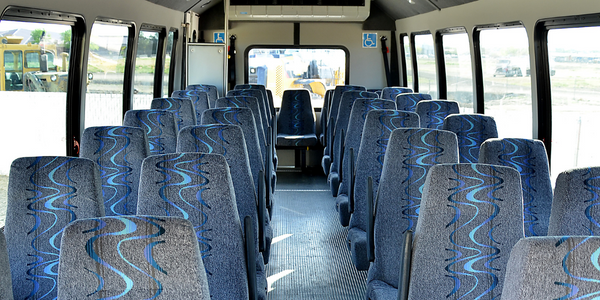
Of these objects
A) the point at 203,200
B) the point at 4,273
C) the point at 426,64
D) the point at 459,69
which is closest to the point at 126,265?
the point at 4,273

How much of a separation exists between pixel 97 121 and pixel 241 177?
344cm

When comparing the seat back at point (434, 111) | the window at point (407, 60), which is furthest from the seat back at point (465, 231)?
the window at point (407, 60)

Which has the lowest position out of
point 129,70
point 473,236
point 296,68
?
point 473,236

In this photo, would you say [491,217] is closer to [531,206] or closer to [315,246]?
[531,206]

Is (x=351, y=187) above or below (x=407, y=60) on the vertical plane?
below

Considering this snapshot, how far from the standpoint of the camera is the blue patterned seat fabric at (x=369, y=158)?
11.8ft

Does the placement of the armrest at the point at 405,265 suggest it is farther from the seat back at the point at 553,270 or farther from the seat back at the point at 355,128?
the seat back at the point at 355,128

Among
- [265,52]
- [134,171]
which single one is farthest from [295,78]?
[134,171]

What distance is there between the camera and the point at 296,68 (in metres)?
9.90

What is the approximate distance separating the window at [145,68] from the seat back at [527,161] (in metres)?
4.93

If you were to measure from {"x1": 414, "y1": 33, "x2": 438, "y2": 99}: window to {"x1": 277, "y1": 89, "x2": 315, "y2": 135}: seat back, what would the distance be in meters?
1.86

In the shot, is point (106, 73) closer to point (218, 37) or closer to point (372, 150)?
point (372, 150)

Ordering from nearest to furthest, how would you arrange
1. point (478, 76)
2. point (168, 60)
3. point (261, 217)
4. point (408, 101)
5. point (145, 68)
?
point (261, 217)
point (408, 101)
point (478, 76)
point (145, 68)
point (168, 60)

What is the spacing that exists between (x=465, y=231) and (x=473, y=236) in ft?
0.11
